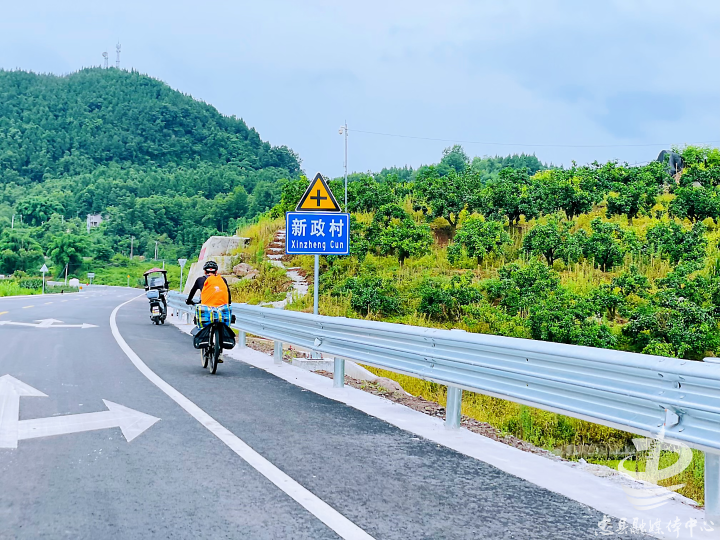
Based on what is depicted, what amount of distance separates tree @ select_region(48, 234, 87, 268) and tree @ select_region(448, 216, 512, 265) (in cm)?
11213

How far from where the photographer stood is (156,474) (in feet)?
16.0

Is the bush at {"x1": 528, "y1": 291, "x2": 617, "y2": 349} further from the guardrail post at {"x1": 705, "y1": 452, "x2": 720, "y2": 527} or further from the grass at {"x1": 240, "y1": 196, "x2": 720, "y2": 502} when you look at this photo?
the guardrail post at {"x1": 705, "y1": 452, "x2": 720, "y2": 527}

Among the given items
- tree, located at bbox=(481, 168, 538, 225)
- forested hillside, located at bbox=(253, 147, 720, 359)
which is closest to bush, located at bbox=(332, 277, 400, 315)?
forested hillside, located at bbox=(253, 147, 720, 359)

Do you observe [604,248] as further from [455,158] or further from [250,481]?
[455,158]

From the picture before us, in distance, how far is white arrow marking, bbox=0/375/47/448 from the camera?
5.93 metres

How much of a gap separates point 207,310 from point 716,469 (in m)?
7.98

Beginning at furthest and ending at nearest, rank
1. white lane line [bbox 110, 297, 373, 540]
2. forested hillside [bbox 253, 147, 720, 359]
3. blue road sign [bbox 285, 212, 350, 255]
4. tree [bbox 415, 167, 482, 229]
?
tree [bbox 415, 167, 482, 229] → forested hillside [bbox 253, 147, 720, 359] → blue road sign [bbox 285, 212, 350, 255] → white lane line [bbox 110, 297, 373, 540]

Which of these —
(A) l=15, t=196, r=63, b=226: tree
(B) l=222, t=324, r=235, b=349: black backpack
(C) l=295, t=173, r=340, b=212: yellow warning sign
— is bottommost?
(B) l=222, t=324, r=235, b=349: black backpack

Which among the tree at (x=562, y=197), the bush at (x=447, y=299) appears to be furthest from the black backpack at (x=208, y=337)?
the tree at (x=562, y=197)

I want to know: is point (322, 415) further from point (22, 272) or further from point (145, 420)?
point (22, 272)

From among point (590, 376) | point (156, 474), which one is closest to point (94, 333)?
point (156, 474)

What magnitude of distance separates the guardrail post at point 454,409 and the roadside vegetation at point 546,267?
2.32 feet

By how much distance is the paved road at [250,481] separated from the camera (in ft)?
12.7

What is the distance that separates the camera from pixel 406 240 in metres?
23.1
